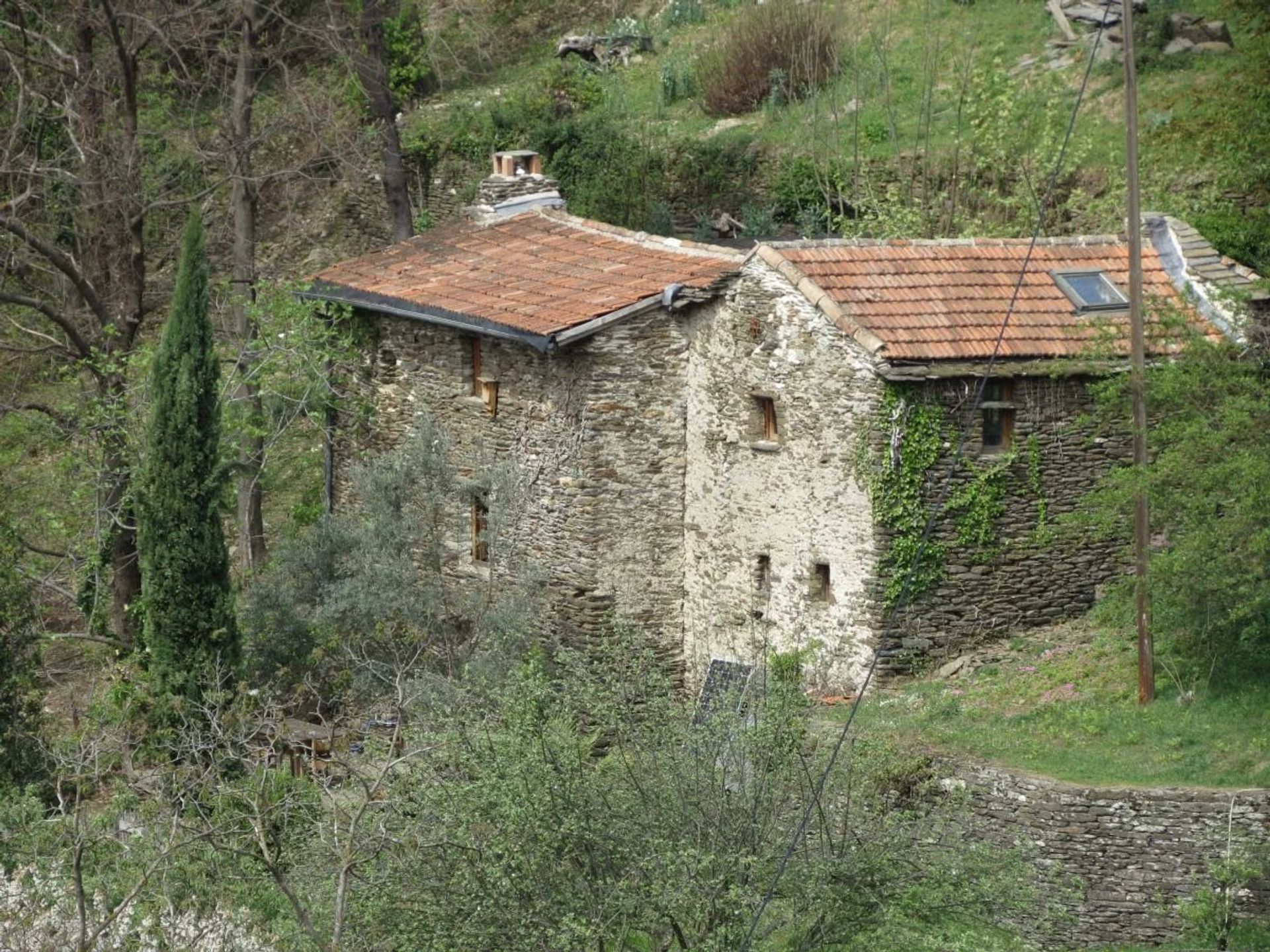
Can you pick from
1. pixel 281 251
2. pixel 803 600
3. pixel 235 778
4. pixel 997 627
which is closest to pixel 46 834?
pixel 235 778

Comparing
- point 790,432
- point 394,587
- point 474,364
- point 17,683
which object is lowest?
point 17,683

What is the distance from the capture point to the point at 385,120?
32312 mm

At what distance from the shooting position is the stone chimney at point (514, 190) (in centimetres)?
2742

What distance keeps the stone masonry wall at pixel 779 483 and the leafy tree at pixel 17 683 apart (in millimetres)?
7024

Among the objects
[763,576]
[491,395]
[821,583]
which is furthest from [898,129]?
[821,583]

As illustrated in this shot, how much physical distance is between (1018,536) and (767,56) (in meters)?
17.2

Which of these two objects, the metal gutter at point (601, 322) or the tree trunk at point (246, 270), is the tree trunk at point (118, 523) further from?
the metal gutter at point (601, 322)

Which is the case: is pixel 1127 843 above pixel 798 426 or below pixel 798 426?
below

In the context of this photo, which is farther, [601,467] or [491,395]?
[491,395]

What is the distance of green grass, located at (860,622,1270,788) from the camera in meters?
18.3

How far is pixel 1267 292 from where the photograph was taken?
69.3ft

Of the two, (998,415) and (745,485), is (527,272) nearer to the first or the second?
(745,485)

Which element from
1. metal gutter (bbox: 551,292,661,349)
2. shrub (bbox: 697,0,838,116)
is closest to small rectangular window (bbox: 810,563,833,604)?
metal gutter (bbox: 551,292,661,349)

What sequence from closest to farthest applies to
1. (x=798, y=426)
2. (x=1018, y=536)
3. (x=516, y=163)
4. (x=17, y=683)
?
(x=17, y=683), (x=1018, y=536), (x=798, y=426), (x=516, y=163)
